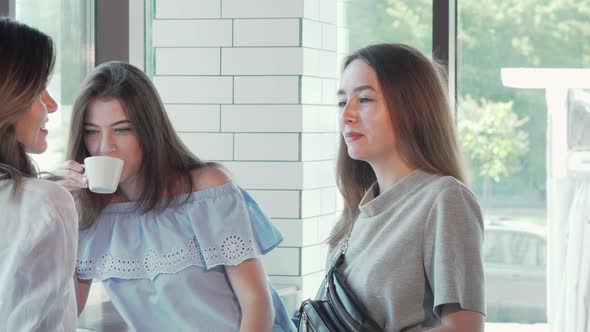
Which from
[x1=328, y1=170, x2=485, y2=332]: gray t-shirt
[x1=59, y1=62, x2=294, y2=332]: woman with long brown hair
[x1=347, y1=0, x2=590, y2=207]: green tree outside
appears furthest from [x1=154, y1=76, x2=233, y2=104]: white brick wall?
[x1=328, y1=170, x2=485, y2=332]: gray t-shirt

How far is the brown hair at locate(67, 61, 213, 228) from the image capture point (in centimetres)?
A: 194

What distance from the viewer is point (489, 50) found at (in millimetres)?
3258

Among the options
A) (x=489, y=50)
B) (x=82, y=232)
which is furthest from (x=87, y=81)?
(x=489, y=50)

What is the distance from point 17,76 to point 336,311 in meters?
0.64

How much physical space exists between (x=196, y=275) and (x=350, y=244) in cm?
42

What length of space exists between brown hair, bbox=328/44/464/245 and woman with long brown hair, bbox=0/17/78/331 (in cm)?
58

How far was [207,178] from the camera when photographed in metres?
1.99

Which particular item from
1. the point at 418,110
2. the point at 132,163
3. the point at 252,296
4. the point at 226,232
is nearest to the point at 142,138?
the point at 132,163

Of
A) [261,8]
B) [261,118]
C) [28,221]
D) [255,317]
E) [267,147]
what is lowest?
[255,317]

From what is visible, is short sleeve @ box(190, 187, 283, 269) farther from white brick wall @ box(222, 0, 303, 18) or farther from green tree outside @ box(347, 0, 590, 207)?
green tree outside @ box(347, 0, 590, 207)

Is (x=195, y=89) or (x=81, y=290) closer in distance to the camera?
(x=81, y=290)

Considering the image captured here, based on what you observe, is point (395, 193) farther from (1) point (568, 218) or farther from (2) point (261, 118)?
(2) point (261, 118)

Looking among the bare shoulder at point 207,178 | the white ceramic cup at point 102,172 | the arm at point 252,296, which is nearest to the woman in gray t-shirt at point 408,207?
the arm at point 252,296

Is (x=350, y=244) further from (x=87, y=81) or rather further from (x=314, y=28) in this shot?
(x=314, y=28)
